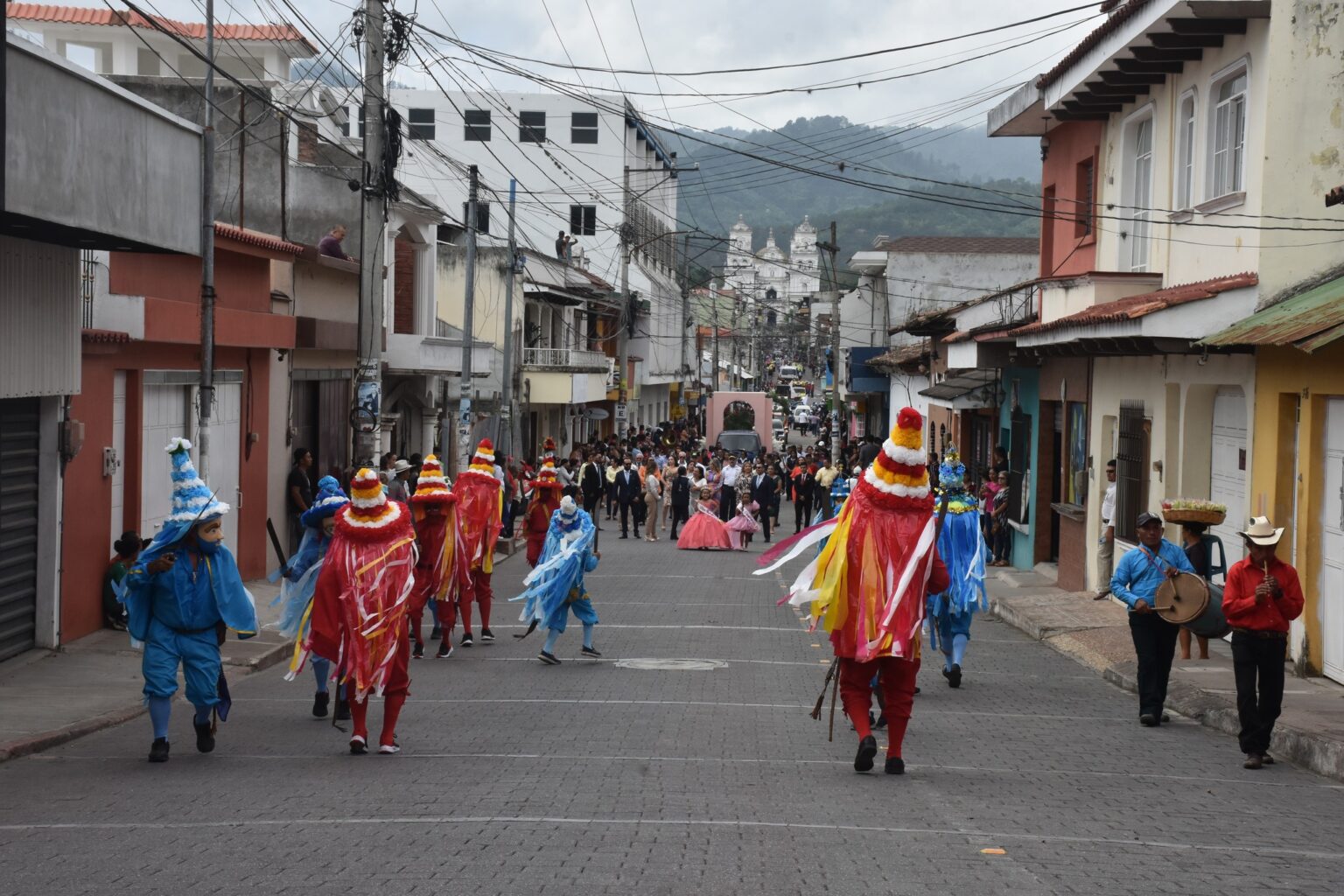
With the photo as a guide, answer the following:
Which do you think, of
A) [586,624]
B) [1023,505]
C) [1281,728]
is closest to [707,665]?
[586,624]

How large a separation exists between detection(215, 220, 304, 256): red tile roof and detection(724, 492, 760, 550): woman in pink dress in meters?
12.1

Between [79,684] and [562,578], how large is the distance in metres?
4.25

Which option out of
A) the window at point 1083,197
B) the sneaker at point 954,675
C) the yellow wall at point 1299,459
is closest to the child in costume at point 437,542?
the sneaker at point 954,675

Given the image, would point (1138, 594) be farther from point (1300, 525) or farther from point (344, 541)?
point (344, 541)

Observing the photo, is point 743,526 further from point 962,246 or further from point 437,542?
point 962,246

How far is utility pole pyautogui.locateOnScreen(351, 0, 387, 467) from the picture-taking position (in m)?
18.6

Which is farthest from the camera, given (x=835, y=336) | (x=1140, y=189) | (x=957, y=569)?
(x=835, y=336)

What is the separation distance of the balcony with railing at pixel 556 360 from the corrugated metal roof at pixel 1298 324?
35.2 m

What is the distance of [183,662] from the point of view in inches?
385

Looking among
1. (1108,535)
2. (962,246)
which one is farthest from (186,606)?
(962,246)

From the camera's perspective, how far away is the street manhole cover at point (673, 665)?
1408 cm

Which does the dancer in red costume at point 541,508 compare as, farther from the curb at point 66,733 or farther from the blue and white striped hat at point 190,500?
the blue and white striped hat at point 190,500

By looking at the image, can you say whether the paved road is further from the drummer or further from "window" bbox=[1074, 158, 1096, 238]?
"window" bbox=[1074, 158, 1096, 238]

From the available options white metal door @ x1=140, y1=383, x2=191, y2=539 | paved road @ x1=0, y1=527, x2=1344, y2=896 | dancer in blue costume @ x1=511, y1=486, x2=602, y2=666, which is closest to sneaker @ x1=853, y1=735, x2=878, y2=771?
paved road @ x1=0, y1=527, x2=1344, y2=896
